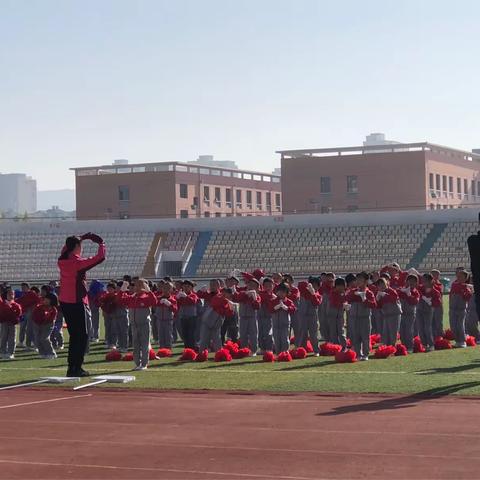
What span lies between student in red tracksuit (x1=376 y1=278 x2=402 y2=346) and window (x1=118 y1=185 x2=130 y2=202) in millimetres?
52963

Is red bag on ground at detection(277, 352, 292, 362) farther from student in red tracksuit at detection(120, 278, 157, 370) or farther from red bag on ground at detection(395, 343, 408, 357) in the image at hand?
student in red tracksuit at detection(120, 278, 157, 370)

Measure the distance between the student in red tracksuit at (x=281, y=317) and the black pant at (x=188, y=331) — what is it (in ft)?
7.84

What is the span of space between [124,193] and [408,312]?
5323cm

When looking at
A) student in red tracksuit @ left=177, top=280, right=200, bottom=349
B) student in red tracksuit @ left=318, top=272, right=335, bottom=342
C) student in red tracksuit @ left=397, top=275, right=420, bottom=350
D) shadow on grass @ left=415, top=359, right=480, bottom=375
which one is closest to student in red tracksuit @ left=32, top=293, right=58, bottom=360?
student in red tracksuit @ left=177, top=280, right=200, bottom=349

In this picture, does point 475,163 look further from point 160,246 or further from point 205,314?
point 205,314

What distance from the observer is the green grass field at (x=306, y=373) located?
14547 millimetres

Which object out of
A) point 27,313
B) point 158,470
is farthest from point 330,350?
point 158,470

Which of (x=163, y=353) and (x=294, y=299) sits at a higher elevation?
(x=294, y=299)

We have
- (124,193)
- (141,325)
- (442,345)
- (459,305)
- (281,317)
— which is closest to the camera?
(141,325)

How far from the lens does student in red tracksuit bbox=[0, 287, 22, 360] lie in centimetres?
2111

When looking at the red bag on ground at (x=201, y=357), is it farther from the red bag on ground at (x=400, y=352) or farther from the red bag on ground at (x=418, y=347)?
the red bag on ground at (x=418, y=347)

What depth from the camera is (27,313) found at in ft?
79.2

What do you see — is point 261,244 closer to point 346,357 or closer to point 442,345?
point 442,345

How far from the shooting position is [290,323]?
2147 cm
